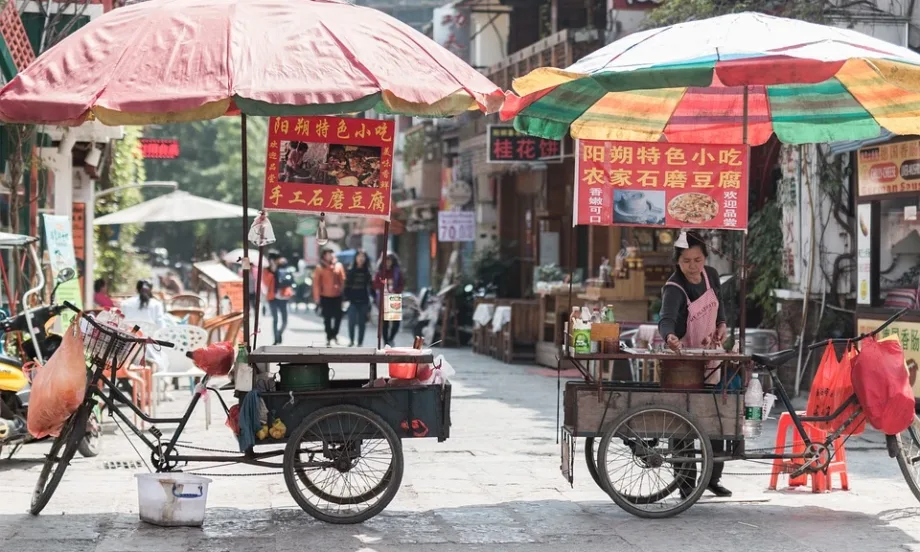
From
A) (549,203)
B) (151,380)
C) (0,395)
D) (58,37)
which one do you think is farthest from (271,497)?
(549,203)

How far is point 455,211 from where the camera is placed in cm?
3198

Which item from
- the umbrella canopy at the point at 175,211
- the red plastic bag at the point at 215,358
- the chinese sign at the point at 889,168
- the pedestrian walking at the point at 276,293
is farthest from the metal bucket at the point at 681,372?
the pedestrian walking at the point at 276,293

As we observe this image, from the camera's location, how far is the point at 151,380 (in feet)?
42.9

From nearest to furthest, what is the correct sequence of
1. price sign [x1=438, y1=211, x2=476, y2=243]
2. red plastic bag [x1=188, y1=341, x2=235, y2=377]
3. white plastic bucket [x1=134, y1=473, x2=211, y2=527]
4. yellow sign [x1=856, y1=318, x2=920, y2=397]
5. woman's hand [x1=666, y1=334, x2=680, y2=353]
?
white plastic bucket [x1=134, y1=473, x2=211, y2=527], red plastic bag [x1=188, y1=341, x2=235, y2=377], woman's hand [x1=666, y1=334, x2=680, y2=353], yellow sign [x1=856, y1=318, x2=920, y2=397], price sign [x1=438, y1=211, x2=476, y2=243]

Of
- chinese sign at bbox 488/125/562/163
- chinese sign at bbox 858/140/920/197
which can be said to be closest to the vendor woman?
chinese sign at bbox 858/140/920/197

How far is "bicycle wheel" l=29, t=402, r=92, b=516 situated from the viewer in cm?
805

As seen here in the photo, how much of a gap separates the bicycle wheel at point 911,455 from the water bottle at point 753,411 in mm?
860

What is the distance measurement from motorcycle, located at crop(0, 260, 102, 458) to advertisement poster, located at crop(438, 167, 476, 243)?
19.7 meters

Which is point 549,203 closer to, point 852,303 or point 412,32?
point 852,303

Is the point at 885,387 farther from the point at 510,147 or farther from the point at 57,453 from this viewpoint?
the point at 510,147

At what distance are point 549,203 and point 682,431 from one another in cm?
1905

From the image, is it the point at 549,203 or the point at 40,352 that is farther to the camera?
the point at 549,203

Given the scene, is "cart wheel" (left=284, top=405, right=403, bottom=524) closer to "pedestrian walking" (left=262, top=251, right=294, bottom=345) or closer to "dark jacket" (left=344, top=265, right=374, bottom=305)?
"dark jacket" (left=344, top=265, right=374, bottom=305)

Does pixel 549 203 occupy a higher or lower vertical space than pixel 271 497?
higher
